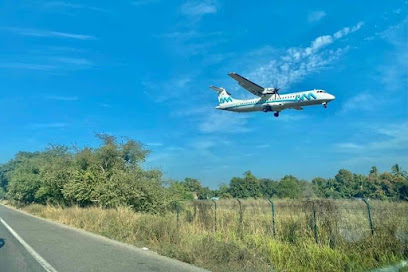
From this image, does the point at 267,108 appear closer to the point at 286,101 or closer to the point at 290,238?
the point at 286,101

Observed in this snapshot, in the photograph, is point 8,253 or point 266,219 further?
point 266,219

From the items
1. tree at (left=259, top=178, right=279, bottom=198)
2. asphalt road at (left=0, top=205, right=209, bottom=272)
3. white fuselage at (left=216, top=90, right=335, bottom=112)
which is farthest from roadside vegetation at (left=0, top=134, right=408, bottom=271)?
tree at (left=259, top=178, right=279, bottom=198)

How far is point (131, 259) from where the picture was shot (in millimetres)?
12250

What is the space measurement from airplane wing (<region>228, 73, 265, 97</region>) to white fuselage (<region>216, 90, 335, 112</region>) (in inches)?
52.2

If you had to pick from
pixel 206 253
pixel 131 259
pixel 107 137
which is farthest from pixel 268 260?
pixel 107 137

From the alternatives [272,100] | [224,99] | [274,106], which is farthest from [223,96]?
[274,106]

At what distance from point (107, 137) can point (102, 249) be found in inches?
797

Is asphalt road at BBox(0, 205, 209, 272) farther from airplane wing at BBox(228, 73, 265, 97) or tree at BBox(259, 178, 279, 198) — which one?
tree at BBox(259, 178, 279, 198)

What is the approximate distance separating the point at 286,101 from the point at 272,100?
0.96 m

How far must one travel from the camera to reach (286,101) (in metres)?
16.3

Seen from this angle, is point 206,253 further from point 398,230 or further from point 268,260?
point 398,230

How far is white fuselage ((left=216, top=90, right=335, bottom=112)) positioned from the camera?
1584 centimetres

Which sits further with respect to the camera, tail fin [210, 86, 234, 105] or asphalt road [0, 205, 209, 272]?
tail fin [210, 86, 234, 105]

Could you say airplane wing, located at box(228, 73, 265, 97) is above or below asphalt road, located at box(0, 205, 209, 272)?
above
